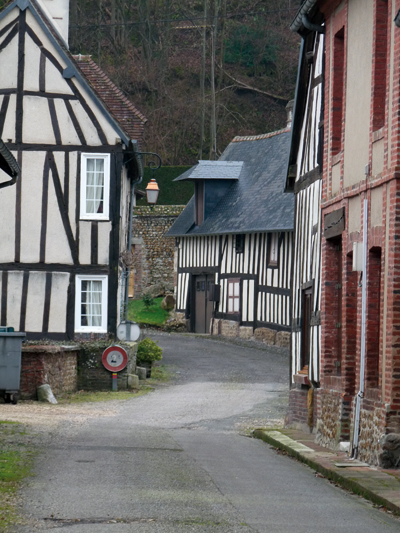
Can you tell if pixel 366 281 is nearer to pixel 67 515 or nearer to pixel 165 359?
pixel 67 515

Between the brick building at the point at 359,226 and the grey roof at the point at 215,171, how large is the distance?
20.1m

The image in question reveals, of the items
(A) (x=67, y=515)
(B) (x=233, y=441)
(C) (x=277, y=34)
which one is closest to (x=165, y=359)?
(B) (x=233, y=441)

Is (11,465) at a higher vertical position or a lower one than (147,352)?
lower

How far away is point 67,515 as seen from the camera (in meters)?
7.12

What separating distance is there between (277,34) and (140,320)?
65.6 feet

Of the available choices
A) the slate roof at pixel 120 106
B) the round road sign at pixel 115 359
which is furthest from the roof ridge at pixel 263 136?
the round road sign at pixel 115 359

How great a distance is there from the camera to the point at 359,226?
1165 centimetres

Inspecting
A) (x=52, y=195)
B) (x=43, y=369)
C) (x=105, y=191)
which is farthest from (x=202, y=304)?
(x=43, y=369)

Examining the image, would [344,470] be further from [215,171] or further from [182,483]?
[215,171]

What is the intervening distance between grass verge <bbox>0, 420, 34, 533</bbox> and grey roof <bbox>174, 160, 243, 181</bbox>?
21170 millimetres

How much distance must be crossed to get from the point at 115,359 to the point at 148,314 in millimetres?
16986

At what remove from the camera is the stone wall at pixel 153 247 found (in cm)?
3953

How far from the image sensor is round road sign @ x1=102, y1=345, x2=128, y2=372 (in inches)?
783

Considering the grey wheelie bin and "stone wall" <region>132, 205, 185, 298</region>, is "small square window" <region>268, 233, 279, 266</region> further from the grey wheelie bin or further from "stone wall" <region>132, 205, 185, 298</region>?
the grey wheelie bin
